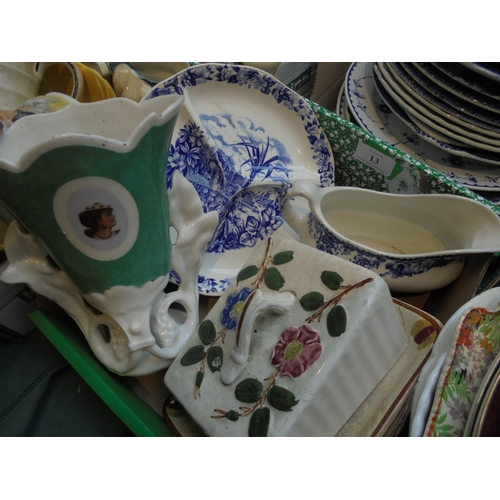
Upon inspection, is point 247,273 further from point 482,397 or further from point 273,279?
point 482,397

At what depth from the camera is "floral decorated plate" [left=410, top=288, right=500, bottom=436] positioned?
0.34 m

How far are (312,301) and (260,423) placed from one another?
125 mm

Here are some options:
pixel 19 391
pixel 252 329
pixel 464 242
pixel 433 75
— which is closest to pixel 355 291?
pixel 252 329

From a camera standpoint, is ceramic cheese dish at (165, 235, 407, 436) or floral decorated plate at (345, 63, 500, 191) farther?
floral decorated plate at (345, 63, 500, 191)

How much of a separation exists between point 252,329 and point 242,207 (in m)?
0.30

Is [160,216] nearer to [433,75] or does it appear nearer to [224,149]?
[224,149]

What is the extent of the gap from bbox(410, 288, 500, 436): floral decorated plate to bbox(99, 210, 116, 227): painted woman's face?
303 mm

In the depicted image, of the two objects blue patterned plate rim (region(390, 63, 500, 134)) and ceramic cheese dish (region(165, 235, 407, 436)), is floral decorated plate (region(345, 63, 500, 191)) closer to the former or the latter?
blue patterned plate rim (region(390, 63, 500, 134))

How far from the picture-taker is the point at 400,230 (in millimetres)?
621

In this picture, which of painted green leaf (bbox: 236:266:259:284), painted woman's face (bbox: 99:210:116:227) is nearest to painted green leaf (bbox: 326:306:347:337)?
painted green leaf (bbox: 236:266:259:284)

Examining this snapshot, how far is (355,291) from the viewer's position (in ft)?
1.31

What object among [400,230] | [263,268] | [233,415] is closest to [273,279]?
[263,268]

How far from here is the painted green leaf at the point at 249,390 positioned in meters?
0.39

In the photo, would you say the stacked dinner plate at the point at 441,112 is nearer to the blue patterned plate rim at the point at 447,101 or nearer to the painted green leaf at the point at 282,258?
the blue patterned plate rim at the point at 447,101
